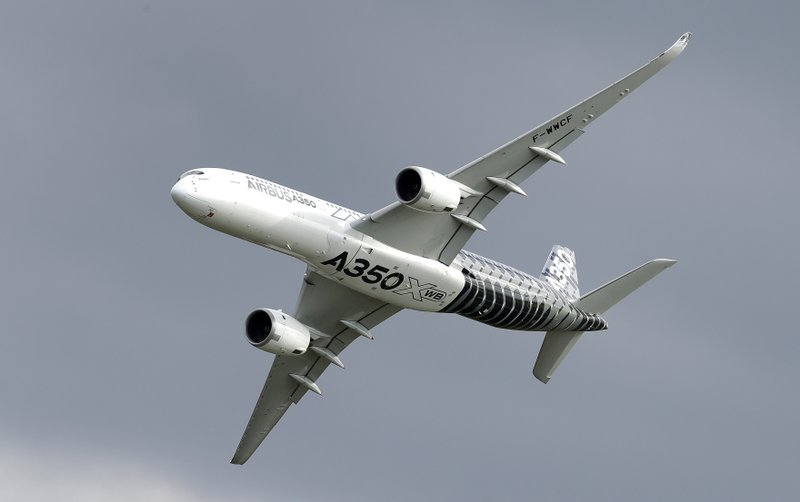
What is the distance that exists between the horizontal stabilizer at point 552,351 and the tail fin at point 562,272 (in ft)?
6.39

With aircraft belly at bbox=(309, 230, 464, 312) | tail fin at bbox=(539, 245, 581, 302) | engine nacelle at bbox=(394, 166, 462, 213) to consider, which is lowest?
aircraft belly at bbox=(309, 230, 464, 312)

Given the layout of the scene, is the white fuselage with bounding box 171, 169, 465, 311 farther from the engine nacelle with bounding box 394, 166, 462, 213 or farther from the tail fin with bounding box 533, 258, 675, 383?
the tail fin with bounding box 533, 258, 675, 383

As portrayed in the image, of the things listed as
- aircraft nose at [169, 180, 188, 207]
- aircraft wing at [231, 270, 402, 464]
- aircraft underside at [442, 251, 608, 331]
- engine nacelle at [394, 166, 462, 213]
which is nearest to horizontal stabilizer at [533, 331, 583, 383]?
aircraft underside at [442, 251, 608, 331]

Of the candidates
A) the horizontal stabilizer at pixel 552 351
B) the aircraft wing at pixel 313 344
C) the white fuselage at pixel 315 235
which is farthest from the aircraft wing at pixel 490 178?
the horizontal stabilizer at pixel 552 351

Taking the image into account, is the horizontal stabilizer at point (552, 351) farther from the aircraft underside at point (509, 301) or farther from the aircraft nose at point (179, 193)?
the aircraft nose at point (179, 193)

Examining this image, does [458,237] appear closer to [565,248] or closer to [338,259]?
[338,259]

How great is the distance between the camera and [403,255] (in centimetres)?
6306

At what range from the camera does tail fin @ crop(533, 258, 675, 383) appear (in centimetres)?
7012

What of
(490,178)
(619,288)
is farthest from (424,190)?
(619,288)

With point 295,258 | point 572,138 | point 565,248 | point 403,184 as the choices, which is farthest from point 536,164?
point 565,248

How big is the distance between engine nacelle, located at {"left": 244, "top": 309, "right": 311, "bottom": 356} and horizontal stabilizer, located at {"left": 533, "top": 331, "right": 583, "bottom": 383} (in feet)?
42.7

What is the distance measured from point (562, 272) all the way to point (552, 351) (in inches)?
170

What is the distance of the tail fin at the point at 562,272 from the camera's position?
73.3 metres

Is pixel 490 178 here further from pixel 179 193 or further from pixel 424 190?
pixel 179 193
